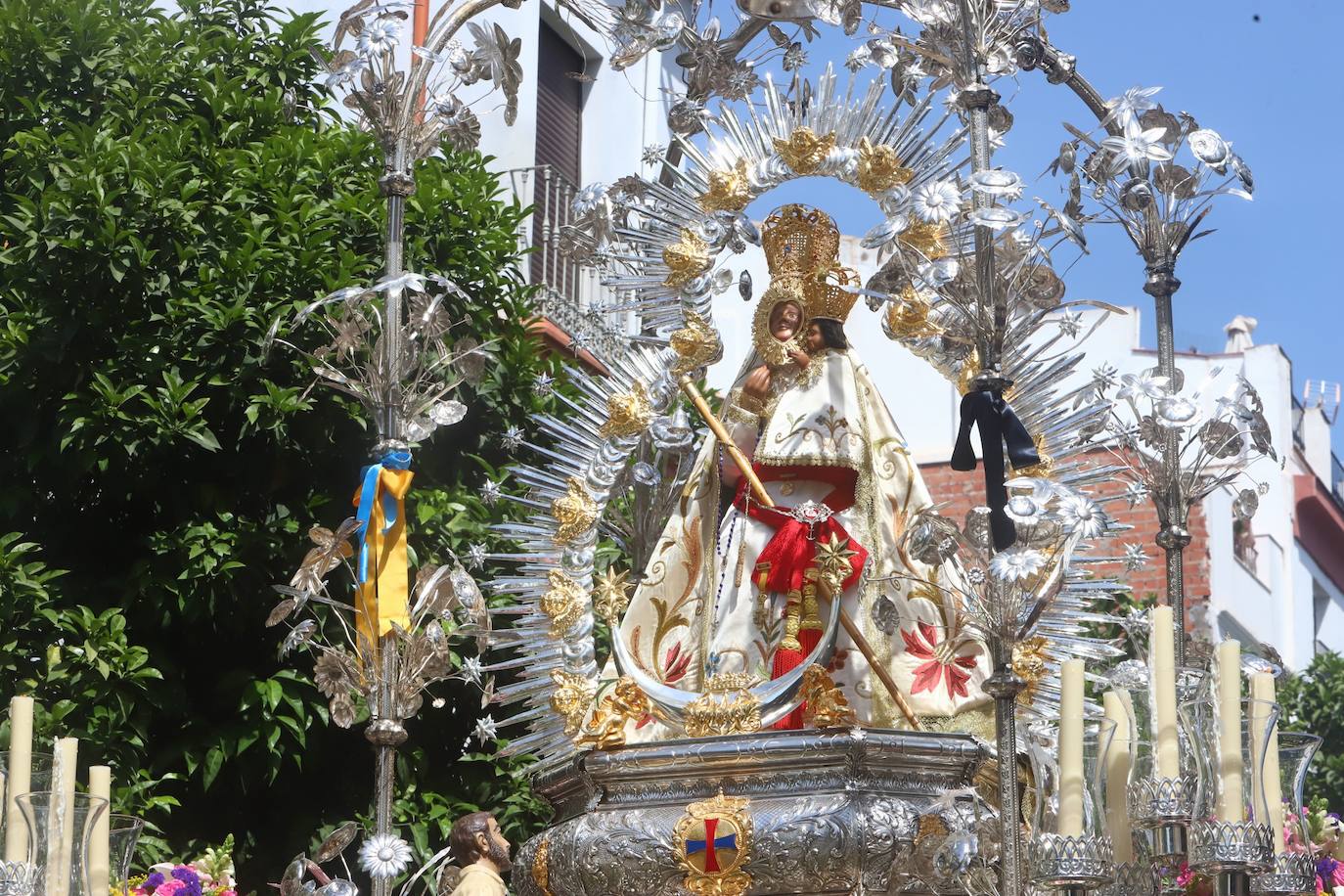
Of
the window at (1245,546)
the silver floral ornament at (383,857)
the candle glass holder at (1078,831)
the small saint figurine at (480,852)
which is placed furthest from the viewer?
the window at (1245,546)

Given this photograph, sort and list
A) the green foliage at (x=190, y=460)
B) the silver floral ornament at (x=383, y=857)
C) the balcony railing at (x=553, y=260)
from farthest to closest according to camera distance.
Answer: the balcony railing at (x=553, y=260) < the green foliage at (x=190, y=460) < the silver floral ornament at (x=383, y=857)

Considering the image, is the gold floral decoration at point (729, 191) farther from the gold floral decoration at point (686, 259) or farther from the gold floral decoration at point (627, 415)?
the gold floral decoration at point (627, 415)

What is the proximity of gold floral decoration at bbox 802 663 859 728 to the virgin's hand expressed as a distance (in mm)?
1584

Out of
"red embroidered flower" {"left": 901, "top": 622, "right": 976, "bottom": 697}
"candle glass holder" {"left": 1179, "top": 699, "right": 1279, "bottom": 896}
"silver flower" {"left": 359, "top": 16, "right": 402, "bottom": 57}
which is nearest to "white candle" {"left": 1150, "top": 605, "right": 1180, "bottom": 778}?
"candle glass holder" {"left": 1179, "top": 699, "right": 1279, "bottom": 896}

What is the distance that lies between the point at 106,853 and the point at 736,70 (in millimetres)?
4797

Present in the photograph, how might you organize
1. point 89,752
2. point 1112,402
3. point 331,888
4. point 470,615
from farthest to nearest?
point 89,752 → point 1112,402 → point 470,615 → point 331,888

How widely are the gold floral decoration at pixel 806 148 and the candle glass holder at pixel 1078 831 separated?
3.63 metres

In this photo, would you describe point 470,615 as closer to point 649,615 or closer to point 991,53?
point 649,615

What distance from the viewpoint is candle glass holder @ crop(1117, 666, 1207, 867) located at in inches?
247

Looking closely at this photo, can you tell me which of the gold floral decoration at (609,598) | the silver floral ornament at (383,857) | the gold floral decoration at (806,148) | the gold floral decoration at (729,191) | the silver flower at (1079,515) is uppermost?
the gold floral decoration at (806,148)

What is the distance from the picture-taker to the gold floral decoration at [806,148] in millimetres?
9547

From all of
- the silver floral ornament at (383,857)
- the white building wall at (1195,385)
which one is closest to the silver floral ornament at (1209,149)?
the silver floral ornament at (383,857)

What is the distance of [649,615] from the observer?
32.0 feet

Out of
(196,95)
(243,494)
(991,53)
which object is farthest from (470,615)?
(196,95)
